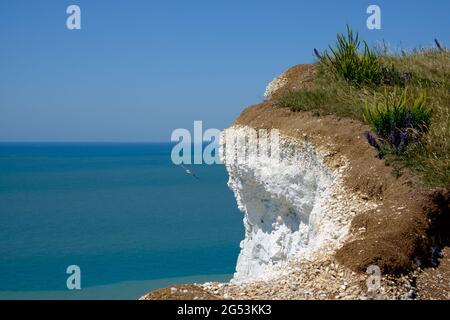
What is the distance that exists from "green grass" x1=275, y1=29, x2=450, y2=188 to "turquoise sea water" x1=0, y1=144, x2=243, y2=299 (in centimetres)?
1800

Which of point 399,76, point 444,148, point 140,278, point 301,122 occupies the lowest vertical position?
point 140,278

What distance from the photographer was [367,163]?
1225 cm

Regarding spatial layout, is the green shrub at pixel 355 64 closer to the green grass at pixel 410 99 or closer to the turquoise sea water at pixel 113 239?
the green grass at pixel 410 99

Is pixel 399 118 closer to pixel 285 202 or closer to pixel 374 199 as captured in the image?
pixel 374 199

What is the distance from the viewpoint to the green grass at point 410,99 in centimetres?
1173

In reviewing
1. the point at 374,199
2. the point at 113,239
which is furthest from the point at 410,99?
the point at 113,239

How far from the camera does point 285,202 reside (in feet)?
54.4

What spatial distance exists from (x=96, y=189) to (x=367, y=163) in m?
84.3

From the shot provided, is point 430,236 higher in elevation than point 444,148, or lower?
lower

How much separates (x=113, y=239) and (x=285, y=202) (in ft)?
111

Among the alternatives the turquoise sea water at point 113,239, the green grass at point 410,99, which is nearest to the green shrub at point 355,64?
the green grass at point 410,99

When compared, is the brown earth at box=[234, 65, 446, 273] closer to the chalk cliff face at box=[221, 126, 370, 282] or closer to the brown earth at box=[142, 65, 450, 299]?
the brown earth at box=[142, 65, 450, 299]
